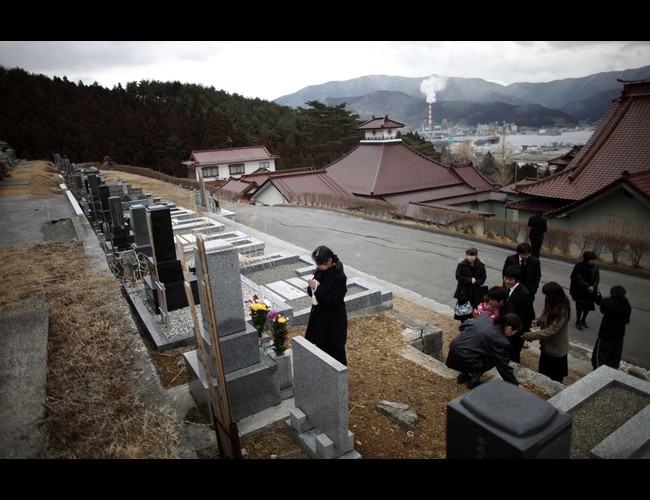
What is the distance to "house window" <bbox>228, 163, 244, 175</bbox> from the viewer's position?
49781 millimetres

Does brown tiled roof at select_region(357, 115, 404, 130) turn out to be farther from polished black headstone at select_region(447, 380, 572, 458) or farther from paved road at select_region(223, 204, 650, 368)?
polished black headstone at select_region(447, 380, 572, 458)

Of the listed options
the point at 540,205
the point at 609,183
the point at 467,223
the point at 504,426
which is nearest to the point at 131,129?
the point at 467,223

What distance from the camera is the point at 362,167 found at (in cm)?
3041

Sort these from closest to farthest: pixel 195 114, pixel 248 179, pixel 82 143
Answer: pixel 248 179 → pixel 82 143 → pixel 195 114

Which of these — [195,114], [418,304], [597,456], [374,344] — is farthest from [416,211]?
[195,114]

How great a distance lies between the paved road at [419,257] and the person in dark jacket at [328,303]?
5.27m

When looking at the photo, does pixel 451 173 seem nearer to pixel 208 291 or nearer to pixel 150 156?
pixel 208 291

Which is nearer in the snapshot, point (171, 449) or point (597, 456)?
point (171, 449)

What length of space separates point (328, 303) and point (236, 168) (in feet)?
158

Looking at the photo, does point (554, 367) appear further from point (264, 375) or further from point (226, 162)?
point (226, 162)

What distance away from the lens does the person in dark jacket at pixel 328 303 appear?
14.3ft

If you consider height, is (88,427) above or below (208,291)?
below

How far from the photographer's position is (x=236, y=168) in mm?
50094

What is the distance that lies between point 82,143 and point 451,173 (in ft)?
146
